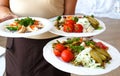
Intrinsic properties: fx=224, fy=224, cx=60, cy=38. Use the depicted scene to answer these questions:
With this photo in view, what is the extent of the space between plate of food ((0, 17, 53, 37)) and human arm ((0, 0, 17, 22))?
0.8 inches

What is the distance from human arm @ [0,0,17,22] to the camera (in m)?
1.02

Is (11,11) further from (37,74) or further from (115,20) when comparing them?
(115,20)

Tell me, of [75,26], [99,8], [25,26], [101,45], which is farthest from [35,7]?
[99,8]

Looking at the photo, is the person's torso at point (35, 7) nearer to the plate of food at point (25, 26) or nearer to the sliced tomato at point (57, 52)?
the plate of food at point (25, 26)

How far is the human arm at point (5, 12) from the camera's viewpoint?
3.34ft

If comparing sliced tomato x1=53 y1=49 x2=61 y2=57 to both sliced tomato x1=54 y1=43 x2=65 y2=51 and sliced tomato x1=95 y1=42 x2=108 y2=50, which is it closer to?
sliced tomato x1=54 y1=43 x2=65 y2=51

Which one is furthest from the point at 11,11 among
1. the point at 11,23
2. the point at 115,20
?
the point at 115,20

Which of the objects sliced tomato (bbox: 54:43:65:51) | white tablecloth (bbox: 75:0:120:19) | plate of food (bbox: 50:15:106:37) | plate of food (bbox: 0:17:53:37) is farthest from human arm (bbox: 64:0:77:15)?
white tablecloth (bbox: 75:0:120:19)

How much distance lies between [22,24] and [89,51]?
0.34 m

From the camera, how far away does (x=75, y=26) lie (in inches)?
41.8

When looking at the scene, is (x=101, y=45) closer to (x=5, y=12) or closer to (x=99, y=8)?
(x=5, y=12)

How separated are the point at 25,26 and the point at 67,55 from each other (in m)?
0.28

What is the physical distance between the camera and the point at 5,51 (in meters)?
1.13

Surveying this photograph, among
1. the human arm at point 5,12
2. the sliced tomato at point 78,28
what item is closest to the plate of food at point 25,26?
the human arm at point 5,12
